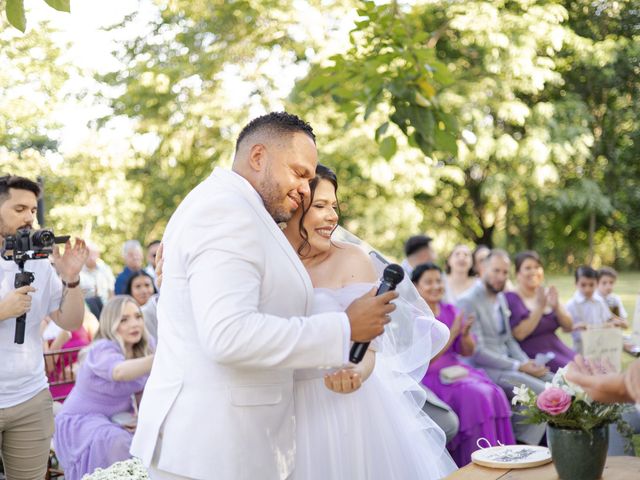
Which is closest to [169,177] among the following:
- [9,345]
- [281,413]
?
[9,345]

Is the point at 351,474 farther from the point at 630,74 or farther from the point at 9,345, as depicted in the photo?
the point at 630,74

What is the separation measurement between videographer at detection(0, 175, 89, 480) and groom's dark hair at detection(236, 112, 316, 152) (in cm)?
163

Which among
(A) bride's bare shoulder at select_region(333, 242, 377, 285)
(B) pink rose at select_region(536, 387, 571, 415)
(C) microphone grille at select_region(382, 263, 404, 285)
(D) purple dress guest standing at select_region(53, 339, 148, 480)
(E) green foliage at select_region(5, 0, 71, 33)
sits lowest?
(D) purple dress guest standing at select_region(53, 339, 148, 480)

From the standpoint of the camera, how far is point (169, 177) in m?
17.2

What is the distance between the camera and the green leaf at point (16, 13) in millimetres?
2770

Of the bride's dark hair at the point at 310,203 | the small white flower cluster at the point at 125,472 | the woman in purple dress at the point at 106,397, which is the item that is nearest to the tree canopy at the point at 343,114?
the woman in purple dress at the point at 106,397

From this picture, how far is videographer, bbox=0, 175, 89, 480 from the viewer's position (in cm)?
348

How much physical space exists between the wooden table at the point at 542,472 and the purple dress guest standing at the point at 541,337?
11.2 ft

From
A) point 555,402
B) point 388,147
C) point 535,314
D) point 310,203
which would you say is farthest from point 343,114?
point 555,402

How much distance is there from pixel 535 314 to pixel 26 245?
178 inches

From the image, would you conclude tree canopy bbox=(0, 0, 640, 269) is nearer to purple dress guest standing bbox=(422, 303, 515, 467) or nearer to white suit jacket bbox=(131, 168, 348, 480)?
purple dress guest standing bbox=(422, 303, 515, 467)

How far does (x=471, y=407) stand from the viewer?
5.21m

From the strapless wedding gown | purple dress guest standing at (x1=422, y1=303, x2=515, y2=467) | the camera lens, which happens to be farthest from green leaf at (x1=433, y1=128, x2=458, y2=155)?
the camera lens

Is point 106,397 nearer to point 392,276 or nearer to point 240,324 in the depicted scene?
point 392,276
